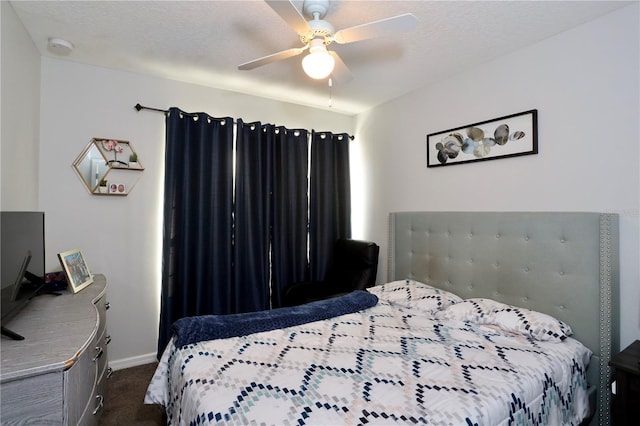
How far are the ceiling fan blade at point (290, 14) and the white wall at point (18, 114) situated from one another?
162 cm

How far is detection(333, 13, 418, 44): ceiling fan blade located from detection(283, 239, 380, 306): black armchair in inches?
83.1

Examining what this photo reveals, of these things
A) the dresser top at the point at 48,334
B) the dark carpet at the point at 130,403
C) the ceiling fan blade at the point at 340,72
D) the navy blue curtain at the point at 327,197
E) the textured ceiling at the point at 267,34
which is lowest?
the dark carpet at the point at 130,403

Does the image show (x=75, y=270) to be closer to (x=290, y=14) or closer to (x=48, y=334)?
(x=48, y=334)

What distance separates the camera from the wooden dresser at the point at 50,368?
3.58 ft

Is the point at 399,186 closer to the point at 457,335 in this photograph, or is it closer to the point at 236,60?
the point at 457,335

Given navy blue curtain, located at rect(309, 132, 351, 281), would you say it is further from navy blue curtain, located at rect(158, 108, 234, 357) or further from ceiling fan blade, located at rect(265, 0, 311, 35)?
ceiling fan blade, located at rect(265, 0, 311, 35)

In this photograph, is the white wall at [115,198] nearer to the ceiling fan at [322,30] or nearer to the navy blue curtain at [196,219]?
the navy blue curtain at [196,219]

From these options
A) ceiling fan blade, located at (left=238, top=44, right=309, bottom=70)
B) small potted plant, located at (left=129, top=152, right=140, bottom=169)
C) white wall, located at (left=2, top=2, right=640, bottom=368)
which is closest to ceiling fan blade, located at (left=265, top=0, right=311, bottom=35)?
ceiling fan blade, located at (left=238, top=44, right=309, bottom=70)

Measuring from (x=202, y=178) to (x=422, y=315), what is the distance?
226cm

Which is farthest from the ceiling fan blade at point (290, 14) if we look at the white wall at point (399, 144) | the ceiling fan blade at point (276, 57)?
the white wall at point (399, 144)

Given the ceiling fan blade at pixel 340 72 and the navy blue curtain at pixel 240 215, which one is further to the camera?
the navy blue curtain at pixel 240 215

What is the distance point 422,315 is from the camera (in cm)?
232

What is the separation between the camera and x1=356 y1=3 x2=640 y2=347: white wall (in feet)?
5.99

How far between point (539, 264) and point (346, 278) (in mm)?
1770
